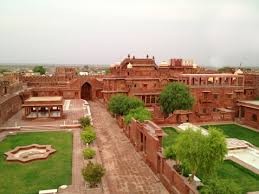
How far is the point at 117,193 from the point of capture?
1692 cm

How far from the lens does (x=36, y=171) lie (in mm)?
19359

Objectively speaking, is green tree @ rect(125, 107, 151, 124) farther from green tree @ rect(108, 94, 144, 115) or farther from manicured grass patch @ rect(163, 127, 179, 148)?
green tree @ rect(108, 94, 144, 115)

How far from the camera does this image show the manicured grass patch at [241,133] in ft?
92.5

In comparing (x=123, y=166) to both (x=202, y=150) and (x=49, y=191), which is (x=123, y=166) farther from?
(x=202, y=150)

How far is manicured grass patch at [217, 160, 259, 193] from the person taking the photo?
57.8ft

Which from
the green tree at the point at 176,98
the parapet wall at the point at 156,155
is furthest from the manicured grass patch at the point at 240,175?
the green tree at the point at 176,98

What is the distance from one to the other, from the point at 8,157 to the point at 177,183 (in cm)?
1239

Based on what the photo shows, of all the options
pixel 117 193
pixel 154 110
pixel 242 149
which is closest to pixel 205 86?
pixel 154 110

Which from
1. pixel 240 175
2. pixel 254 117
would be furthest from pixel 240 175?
pixel 254 117

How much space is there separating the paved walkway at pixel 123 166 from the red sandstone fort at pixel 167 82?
680 cm

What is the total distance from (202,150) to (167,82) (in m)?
29.8

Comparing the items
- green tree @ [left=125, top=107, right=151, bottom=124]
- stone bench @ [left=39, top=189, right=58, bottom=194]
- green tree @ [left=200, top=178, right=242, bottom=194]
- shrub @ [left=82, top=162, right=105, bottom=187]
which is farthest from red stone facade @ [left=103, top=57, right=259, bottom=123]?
green tree @ [left=200, top=178, right=242, bottom=194]

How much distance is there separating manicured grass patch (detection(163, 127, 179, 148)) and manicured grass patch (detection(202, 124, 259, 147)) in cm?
435

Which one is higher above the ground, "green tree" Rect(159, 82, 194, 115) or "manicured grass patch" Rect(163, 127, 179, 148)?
"green tree" Rect(159, 82, 194, 115)
